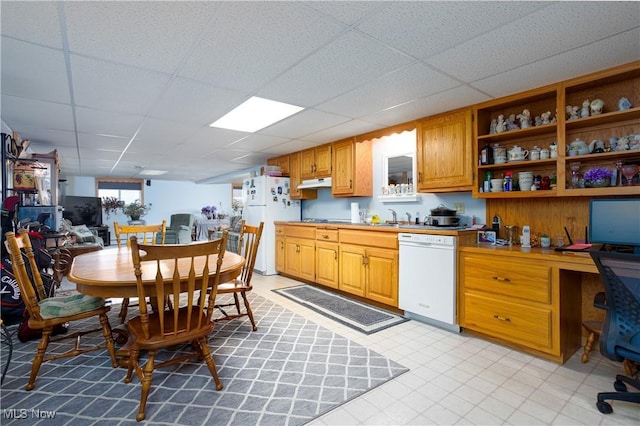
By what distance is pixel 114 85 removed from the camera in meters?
2.44

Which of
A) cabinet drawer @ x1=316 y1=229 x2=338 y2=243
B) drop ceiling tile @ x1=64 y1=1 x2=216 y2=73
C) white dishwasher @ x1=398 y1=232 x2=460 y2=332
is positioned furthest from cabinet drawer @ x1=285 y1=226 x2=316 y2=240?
drop ceiling tile @ x1=64 y1=1 x2=216 y2=73

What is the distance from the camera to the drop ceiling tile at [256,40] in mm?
1563

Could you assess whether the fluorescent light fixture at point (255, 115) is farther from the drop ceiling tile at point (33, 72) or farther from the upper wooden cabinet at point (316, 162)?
the drop ceiling tile at point (33, 72)

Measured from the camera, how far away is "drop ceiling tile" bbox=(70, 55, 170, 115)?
2.15m

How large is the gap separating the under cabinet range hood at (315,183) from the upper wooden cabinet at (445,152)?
1.58m

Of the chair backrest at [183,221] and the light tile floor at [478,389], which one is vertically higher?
the chair backrest at [183,221]

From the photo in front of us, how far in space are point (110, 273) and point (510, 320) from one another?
2.99 m

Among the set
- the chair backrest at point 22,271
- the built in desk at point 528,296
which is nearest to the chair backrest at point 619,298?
the built in desk at point 528,296

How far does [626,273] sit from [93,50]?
3.37 m

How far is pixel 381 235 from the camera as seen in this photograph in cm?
342

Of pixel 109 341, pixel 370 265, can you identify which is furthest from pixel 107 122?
pixel 370 265

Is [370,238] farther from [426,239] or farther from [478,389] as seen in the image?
[478,389]

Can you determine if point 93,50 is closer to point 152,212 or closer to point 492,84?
point 492,84

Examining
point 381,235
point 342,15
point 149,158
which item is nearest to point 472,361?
point 381,235
